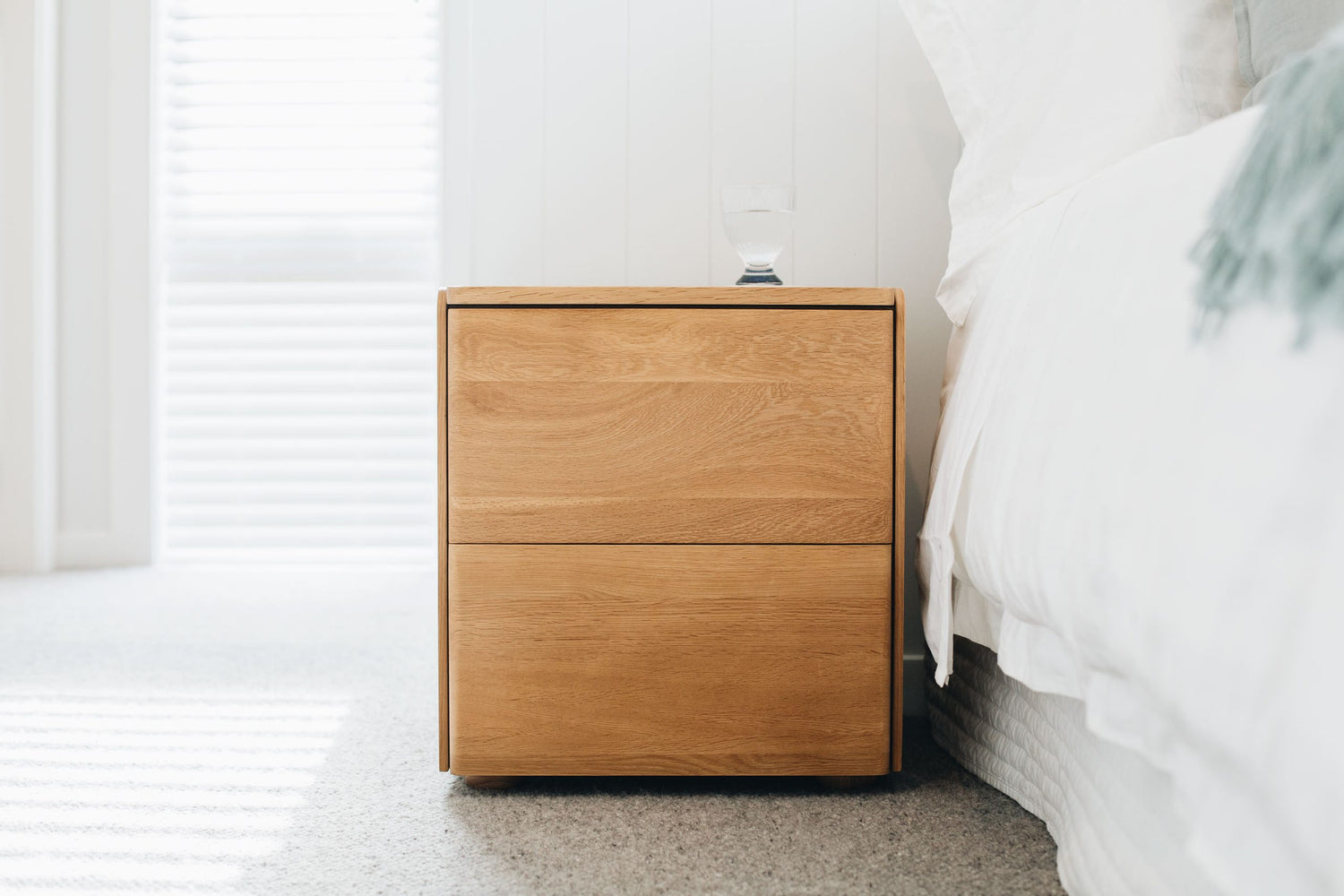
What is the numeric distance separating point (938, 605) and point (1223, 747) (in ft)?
1.71

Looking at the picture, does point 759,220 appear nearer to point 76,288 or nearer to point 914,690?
point 914,690

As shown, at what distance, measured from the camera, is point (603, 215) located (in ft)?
4.49

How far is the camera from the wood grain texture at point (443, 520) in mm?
955

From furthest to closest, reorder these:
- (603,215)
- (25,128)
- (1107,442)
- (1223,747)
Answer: (25,128), (603,215), (1107,442), (1223,747)

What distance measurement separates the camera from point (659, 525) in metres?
0.95

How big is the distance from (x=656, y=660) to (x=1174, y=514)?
1.86ft

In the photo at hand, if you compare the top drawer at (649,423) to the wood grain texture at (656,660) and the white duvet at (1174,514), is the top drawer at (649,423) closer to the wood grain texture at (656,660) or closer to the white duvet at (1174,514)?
the wood grain texture at (656,660)

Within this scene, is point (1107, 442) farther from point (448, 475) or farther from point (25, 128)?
point (25, 128)

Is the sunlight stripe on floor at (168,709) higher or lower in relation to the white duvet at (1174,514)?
lower

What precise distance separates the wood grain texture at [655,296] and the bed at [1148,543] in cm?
17

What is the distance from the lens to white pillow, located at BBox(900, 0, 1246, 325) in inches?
37.8

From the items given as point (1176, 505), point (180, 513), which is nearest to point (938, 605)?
point (1176, 505)

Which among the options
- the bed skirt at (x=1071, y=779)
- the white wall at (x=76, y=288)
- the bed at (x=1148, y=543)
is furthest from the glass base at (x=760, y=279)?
the white wall at (x=76, y=288)

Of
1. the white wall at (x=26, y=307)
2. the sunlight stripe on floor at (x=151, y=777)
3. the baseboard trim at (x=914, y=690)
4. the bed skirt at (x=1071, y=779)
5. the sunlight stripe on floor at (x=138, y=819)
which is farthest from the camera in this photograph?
A: the white wall at (x=26, y=307)
